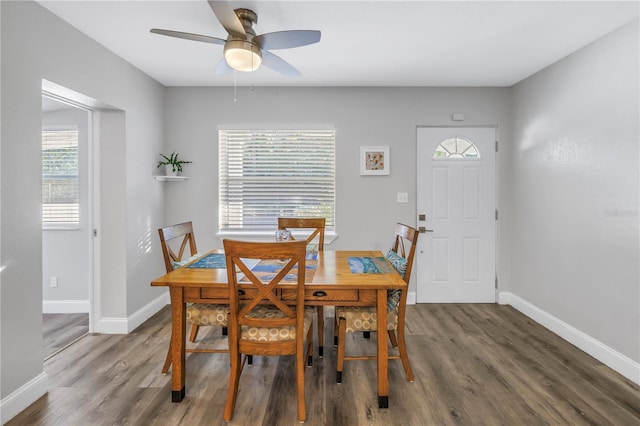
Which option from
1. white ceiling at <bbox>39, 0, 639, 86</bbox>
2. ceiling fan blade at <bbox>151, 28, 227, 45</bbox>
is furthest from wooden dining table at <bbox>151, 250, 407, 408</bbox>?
white ceiling at <bbox>39, 0, 639, 86</bbox>

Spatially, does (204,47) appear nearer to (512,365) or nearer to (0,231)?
(0,231)

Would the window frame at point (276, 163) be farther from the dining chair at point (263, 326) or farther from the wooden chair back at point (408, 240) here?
the dining chair at point (263, 326)

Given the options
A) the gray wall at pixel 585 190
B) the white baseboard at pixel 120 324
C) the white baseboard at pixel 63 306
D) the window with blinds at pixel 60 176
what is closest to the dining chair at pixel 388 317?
the gray wall at pixel 585 190

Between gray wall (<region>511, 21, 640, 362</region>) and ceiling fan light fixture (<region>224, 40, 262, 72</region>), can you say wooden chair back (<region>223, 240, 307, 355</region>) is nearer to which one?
ceiling fan light fixture (<region>224, 40, 262, 72</region>)

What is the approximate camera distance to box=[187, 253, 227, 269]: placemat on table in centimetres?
232

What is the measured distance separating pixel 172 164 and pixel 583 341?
433 centimetres

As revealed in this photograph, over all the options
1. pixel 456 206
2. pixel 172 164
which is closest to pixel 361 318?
pixel 456 206

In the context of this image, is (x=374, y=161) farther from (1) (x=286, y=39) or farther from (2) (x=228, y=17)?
(2) (x=228, y=17)

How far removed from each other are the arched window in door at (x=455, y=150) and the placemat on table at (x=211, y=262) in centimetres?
274

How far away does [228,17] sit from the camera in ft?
5.83

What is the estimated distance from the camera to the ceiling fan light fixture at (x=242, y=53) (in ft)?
6.57

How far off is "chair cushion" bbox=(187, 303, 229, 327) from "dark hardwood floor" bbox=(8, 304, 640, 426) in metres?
0.42

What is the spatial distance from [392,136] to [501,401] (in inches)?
110

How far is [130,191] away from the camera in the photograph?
3.19 metres
